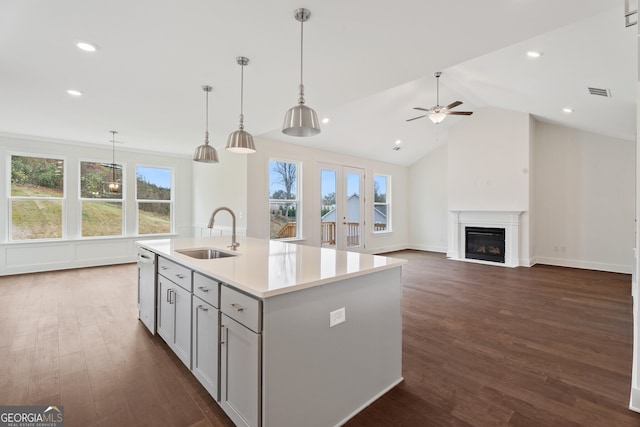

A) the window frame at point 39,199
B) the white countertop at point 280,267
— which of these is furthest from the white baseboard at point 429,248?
the window frame at point 39,199

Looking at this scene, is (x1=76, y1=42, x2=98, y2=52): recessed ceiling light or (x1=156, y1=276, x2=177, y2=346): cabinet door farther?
(x1=156, y1=276, x2=177, y2=346): cabinet door

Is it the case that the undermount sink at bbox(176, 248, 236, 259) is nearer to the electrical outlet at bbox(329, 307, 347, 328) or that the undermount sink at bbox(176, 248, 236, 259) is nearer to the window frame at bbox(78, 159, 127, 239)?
the electrical outlet at bbox(329, 307, 347, 328)

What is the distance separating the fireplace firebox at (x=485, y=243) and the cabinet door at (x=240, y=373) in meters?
6.67

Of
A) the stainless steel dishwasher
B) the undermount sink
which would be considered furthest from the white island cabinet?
the stainless steel dishwasher

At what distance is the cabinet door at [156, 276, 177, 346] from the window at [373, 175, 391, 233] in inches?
245

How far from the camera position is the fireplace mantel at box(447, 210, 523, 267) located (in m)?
6.41

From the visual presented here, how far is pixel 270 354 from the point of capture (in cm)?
147

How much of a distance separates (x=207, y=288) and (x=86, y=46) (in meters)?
2.22

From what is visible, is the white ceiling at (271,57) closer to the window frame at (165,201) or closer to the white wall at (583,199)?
the white wall at (583,199)

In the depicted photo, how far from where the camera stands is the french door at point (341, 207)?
7.18m

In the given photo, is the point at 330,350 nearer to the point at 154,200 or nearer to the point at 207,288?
the point at 207,288

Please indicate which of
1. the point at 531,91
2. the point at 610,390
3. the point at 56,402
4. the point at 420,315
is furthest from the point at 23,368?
the point at 531,91

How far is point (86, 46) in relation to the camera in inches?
95.4

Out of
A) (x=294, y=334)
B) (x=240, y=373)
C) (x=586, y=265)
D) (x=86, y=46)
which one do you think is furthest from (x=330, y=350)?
(x=586, y=265)
